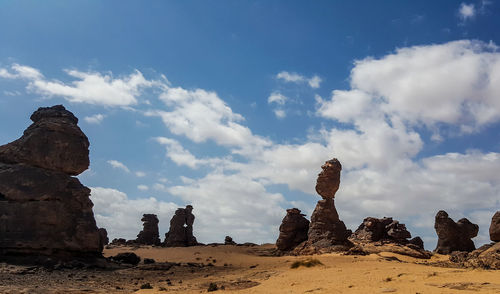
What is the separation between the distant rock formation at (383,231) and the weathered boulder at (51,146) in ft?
99.8

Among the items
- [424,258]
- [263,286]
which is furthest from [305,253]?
[263,286]

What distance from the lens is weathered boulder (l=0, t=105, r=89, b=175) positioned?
30438 millimetres

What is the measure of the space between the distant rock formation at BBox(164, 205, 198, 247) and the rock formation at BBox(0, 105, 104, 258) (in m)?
25.7

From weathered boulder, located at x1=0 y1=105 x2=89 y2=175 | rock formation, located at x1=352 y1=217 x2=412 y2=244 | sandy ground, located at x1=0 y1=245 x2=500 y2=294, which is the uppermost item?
weathered boulder, located at x1=0 y1=105 x2=89 y2=175

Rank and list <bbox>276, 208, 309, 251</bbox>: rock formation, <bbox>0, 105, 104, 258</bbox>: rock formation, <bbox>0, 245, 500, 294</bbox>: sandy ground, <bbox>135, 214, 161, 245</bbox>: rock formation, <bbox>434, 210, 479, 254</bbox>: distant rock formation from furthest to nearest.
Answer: <bbox>135, 214, 161, 245</bbox>: rock formation → <bbox>276, 208, 309, 251</bbox>: rock formation → <bbox>434, 210, 479, 254</bbox>: distant rock formation → <bbox>0, 105, 104, 258</bbox>: rock formation → <bbox>0, 245, 500, 294</bbox>: sandy ground

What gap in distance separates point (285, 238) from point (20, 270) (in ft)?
82.2

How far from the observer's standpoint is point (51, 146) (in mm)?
30922

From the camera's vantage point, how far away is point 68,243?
2805 cm

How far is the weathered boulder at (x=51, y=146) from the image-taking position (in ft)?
99.9

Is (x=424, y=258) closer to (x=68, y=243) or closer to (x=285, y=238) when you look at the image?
(x=285, y=238)

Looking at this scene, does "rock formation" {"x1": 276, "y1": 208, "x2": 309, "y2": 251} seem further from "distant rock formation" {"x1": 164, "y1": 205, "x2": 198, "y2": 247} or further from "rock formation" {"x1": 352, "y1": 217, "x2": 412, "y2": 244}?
"distant rock formation" {"x1": 164, "y1": 205, "x2": 198, "y2": 247}


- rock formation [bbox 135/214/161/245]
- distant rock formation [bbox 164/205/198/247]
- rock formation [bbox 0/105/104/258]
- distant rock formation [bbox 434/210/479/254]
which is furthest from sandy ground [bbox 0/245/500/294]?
rock formation [bbox 135/214/161/245]

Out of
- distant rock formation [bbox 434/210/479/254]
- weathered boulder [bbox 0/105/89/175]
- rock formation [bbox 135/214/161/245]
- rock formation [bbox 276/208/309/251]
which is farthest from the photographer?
rock formation [bbox 135/214/161/245]

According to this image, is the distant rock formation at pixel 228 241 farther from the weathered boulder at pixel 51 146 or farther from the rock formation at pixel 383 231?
the weathered boulder at pixel 51 146
